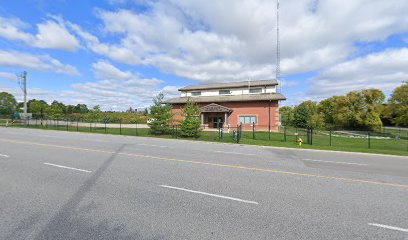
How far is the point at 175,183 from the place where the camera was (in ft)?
19.8

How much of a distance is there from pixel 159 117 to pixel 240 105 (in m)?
13.4

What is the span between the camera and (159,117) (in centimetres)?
2511

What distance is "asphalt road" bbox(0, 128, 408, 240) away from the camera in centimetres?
349

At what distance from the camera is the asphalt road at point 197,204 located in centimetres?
349

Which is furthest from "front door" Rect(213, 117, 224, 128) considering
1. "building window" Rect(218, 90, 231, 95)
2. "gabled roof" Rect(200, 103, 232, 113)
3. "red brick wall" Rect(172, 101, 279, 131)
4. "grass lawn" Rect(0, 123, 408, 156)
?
"grass lawn" Rect(0, 123, 408, 156)

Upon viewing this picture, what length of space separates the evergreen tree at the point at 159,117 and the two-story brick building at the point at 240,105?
2.50 metres

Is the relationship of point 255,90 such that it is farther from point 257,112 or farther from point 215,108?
point 215,108

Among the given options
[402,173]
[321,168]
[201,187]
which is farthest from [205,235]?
[402,173]

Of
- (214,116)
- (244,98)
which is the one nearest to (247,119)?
(244,98)

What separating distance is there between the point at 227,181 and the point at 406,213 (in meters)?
4.08

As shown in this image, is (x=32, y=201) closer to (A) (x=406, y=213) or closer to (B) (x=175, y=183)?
(B) (x=175, y=183)

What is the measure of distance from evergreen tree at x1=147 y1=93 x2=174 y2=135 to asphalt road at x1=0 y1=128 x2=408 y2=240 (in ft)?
56.6

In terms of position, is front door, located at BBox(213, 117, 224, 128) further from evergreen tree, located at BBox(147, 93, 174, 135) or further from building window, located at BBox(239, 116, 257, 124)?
evergreen tree, located at BBox(147, 93, 174, 135)

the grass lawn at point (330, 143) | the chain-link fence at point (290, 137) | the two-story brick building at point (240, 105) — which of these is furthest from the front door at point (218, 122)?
the grass lawn at point (330, 143)
